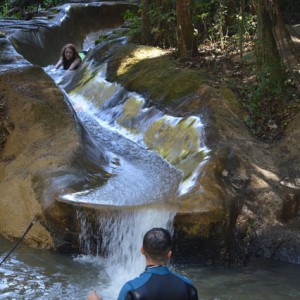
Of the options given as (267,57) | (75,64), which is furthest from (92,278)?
(75,64)

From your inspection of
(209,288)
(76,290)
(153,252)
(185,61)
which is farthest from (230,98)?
(153,252)

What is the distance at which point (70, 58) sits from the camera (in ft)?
49.9

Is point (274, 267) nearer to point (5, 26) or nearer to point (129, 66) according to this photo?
point (129, 66)

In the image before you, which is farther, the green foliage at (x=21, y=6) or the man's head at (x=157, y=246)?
the green foliage at (x=21, y=6)

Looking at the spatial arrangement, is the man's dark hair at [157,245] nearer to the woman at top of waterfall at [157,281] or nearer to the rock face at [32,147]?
the woman at top of waterfall at [157,281]

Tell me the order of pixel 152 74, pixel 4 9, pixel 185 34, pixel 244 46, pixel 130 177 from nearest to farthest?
pixel 130 177 < pixel 152 74 < pixel 244 46 < pixel 185 34 < pixel 4 9

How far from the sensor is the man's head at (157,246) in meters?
3.21

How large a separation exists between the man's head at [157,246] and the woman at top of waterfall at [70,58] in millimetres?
12209

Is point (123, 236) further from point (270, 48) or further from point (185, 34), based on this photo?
point (185, 34)

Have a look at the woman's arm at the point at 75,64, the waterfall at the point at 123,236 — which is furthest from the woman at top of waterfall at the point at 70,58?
the waterfall at the point at 123,236

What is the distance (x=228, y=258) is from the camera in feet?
23.2

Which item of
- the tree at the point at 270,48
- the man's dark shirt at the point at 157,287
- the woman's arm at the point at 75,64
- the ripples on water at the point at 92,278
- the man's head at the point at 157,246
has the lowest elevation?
the ripples on water at the point at 92,278

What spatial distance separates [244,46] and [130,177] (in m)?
4.50

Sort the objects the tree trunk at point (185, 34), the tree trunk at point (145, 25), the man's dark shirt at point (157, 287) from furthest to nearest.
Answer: the tree trunk at point (145, 25), the tree trunk at point (185, 34), the man's dark shirt at point (157, 287)
